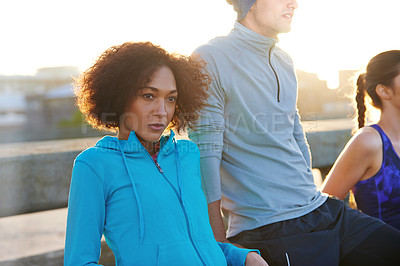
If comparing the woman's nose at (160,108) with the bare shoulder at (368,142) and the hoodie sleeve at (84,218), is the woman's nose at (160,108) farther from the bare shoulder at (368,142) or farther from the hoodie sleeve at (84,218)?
the bare shoulder at (368,142)

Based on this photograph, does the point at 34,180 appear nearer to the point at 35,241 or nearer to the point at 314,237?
the point at 314,237

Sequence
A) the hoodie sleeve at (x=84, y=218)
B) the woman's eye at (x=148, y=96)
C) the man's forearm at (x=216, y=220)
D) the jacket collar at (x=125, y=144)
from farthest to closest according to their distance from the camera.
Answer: the man's forearm at (x=216, y=220) → the woman's eye at (x=148, y=96) → the jacket collar at (x=125, y=144) → the hoodie sleeve at (x=84, y=218)

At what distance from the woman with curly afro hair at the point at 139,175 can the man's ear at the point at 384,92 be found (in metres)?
1.38

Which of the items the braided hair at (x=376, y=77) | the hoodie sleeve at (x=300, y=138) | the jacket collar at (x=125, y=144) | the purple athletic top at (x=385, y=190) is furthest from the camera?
the braided hair at (x=376, y=77)

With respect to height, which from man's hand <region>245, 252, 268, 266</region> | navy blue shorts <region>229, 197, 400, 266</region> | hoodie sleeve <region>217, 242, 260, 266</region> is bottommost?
navy blue shorts <region>229, 197, 400, 266</region>

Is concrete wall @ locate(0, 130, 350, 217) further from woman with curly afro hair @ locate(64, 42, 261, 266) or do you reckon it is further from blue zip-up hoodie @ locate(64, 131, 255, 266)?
blue zip-up hoodie @ locate(64, 131, 255, 266)

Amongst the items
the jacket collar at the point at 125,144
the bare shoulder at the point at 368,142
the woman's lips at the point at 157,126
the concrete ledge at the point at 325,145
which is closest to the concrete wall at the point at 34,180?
the jacket collar at the point at 125,144

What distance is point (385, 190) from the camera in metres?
2.47

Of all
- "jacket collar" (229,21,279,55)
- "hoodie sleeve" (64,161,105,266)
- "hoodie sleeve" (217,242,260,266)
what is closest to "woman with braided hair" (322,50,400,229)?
"jacket collar" (229,21,279,55)

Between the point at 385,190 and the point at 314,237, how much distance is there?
31.9 inches

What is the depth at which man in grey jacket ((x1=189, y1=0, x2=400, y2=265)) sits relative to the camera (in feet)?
6.20

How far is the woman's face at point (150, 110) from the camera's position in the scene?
1625mm

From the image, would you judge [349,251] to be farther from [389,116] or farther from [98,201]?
[98,201]

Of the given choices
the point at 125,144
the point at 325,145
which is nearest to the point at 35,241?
the point at 325,145
